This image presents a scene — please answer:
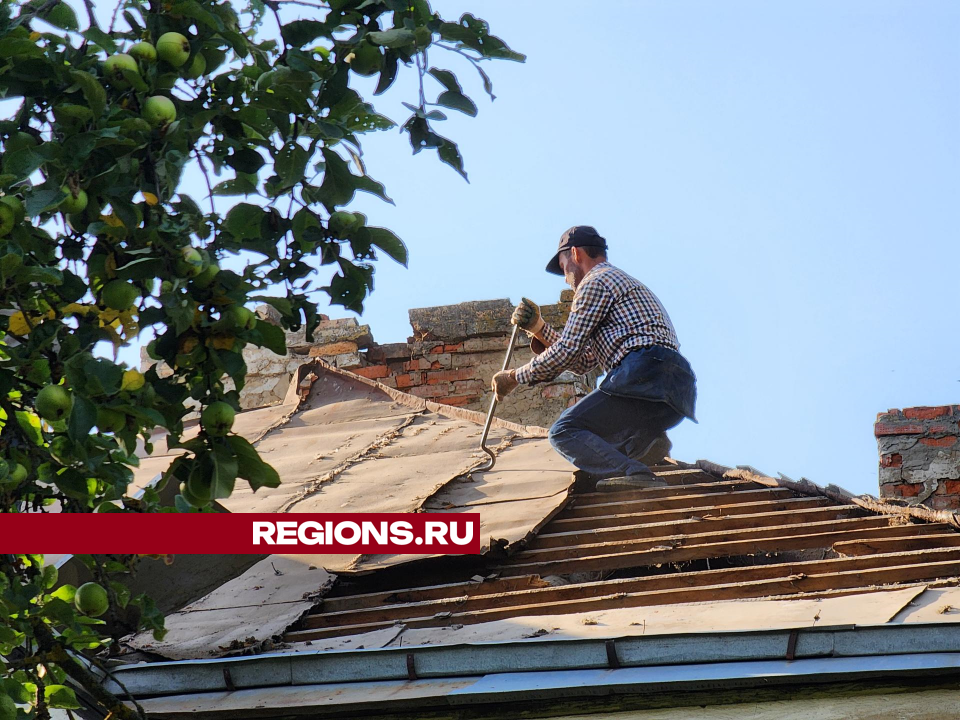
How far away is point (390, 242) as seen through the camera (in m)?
2.34

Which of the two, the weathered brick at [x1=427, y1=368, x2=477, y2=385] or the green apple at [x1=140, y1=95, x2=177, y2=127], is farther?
the weathered brick at [x1=427, y1=368, x2=477, y2=385]

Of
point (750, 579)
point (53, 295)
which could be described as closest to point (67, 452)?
point (53, 295)

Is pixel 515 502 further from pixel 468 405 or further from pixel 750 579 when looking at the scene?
pixel 468 405

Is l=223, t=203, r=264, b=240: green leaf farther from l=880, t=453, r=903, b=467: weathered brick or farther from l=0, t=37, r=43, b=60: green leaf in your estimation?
l=880, t=453, r=903, b=467: weathered brick

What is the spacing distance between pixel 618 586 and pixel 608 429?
5.30 ft

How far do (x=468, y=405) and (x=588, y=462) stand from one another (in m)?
3.19

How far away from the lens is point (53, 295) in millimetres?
2244

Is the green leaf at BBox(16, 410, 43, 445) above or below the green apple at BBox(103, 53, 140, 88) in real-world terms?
below

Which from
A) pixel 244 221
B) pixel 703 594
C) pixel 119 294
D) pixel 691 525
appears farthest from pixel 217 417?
pixel 691 525

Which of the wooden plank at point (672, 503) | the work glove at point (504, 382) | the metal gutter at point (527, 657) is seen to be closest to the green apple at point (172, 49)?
the metal gutter at point (527, 657)

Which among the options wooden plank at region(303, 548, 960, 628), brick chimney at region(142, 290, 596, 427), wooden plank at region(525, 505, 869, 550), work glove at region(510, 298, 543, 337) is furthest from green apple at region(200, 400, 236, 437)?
brick chimney at region(142, 290, 596, 427)

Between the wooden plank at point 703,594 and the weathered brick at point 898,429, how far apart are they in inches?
123

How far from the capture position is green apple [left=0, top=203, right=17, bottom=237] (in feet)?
6.52

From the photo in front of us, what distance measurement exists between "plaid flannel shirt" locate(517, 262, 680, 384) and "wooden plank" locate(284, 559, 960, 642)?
6.03ft
